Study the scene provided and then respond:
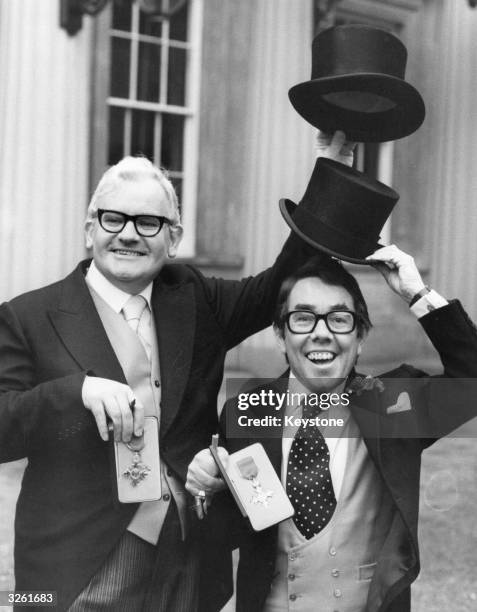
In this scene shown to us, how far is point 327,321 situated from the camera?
5.76ft

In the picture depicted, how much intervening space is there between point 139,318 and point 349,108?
71 cm

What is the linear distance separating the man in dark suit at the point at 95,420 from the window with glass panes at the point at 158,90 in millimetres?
4173

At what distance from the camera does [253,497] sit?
63.3 inches

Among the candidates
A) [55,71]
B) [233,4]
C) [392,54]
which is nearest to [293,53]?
[233,4]

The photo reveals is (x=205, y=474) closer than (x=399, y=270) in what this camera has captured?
Yes

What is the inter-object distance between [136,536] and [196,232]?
4.49 m

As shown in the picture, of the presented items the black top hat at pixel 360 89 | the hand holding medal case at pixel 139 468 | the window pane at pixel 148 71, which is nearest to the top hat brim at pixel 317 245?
the black top hat at pixel 360 89

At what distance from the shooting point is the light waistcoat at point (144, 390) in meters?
1.76

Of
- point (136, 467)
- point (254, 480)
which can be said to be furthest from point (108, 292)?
point (254, 480)

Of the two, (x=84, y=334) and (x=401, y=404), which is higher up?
(x=84, y=334)

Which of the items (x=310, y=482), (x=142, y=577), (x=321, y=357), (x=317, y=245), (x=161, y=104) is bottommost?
(x=142, y=577)

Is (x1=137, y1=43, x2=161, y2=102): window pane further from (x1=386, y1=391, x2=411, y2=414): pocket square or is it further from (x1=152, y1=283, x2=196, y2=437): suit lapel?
(x1=386, y1=391, x2=411, y2=414): pocket square

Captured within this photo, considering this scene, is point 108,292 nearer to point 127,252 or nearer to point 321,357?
point 127,252

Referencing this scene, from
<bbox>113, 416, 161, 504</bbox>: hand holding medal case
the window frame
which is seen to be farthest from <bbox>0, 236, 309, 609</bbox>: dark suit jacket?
the window frame
